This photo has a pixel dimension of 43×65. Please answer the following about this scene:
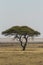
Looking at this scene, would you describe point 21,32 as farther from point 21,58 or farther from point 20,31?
point 21,58

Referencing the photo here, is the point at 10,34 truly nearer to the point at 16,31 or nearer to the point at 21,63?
the point at 16,31

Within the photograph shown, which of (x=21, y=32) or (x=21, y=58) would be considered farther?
(x=21, y=32)

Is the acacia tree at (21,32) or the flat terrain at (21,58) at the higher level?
the acacia tree at (21,32)

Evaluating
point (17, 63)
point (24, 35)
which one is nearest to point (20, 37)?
point (24, 35)

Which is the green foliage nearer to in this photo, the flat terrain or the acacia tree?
the acacia tree

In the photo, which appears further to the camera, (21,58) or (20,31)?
(20,31)

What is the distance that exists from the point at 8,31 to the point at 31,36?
14.9ft

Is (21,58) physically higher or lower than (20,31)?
lower

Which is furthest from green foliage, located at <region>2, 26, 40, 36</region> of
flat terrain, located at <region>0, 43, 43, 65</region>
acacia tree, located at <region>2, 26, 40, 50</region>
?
flat terrain, located at <region>0, 43, 43, 65</region>

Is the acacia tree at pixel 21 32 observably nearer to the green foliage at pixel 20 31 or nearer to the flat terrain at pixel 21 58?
the green foliage at pixel 20 31

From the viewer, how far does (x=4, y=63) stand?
2322 centimetres

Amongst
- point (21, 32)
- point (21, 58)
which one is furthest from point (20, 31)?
point (21, 58)

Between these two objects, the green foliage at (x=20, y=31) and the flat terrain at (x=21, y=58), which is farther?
the green foliage at (x=20, y=31)

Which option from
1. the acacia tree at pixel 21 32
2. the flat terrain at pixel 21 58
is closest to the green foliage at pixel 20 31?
the acacia tree at pixel 21 32
